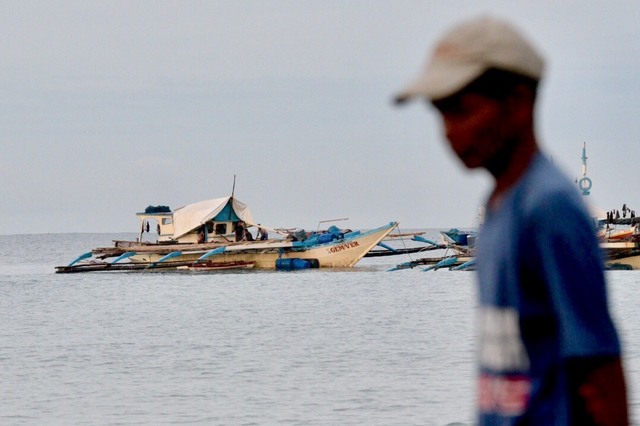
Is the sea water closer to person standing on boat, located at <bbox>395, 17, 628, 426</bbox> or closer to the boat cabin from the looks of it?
person standing on boat, located at <bbox>395, 17, 628, 426</bbox>

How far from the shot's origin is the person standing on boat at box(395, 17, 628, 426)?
2.29 meters

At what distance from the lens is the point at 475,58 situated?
2365 mm

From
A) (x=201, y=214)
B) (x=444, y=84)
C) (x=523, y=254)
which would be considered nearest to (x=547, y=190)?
(x=523, y=254)

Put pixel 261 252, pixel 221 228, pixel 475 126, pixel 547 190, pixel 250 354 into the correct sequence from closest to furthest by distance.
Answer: pixel 547 190
pixel 475 126
pixel 250 354
pixel 261 252
pixel 221 228

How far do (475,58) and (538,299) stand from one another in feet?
1.44

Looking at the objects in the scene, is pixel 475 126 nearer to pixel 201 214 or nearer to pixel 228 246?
pixel 228 246

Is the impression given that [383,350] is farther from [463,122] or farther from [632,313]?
[463,122]

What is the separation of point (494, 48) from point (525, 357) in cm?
55

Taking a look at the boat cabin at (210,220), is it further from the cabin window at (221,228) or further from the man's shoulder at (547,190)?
the man's shoulder at (547,190)

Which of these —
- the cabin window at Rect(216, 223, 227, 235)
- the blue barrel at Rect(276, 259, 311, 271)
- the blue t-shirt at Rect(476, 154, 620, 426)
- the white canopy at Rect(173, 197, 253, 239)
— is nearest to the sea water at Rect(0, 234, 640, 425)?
the blue t-shirt at Rect(476, 154, 620, 426)

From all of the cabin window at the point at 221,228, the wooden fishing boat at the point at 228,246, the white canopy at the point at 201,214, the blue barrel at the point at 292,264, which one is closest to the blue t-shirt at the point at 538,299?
the wooden fishing boat at the point at 228,246

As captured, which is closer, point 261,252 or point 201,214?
point 261,252

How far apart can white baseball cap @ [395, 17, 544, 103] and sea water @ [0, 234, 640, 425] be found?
544 millimetres

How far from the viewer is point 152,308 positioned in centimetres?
4612
